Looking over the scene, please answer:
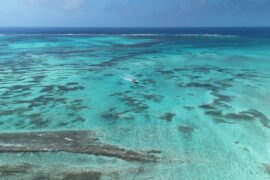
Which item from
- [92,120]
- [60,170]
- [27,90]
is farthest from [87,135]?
[27,90]

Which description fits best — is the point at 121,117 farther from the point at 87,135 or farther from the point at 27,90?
the point at 27,90

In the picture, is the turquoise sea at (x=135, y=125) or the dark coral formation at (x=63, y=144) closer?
the turquoise sea at (x=135, y=125)

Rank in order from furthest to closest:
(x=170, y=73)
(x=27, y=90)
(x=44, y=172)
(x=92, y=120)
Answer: (x=170, y=73) → (x=27, y=90) → (x=92, y=120) → (x=44, y=172)

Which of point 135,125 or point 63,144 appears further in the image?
point 135,125

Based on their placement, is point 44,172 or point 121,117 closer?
point 44,172

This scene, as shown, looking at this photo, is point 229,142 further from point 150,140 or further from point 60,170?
point 60,170

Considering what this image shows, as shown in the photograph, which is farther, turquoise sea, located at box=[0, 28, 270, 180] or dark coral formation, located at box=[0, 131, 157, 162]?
dark coral formation, located at box=[0, 131, 157, 162]

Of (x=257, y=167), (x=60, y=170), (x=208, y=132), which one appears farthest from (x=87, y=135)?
(x=257, y=167)

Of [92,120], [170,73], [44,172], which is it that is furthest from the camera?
[170,73]

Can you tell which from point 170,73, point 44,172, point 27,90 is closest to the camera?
point 44,172
